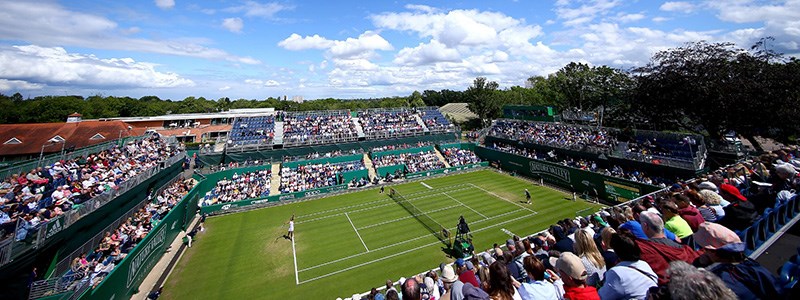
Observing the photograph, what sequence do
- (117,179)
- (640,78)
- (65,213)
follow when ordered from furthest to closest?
(640,78) → (117,179) → (65,213)

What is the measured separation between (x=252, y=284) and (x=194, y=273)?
3.90 metres

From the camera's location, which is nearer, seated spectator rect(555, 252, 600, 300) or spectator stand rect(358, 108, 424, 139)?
seated spectator rect(555, 252, 600, 300)

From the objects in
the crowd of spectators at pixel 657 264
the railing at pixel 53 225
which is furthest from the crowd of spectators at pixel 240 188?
the crowd of spectators at pixel 657 264

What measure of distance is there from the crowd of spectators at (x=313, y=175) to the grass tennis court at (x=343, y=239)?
268 cm

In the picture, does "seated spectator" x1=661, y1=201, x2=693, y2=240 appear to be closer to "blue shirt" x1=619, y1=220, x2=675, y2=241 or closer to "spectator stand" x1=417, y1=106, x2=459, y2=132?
"blue shirt" x1=619, y1=220, x2=675, y2=241

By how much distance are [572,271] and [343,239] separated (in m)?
19.5

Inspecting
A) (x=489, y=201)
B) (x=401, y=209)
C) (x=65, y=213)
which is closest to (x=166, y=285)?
(x=65, y=213)

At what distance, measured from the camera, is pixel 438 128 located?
4806cm

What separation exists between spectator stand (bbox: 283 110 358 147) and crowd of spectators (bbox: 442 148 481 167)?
12.4 metres

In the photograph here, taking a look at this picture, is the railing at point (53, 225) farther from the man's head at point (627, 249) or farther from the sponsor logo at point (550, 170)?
the sponsor logo at point (550, 170)

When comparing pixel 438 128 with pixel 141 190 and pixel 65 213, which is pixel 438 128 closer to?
pixel 141 190

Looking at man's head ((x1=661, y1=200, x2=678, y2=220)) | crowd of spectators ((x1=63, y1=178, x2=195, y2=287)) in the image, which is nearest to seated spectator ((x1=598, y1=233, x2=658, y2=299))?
man's head ((x1=661, y1=200, x2=678, y2=220))

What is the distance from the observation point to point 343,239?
865 inches

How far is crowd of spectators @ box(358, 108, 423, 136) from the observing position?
45.0m
